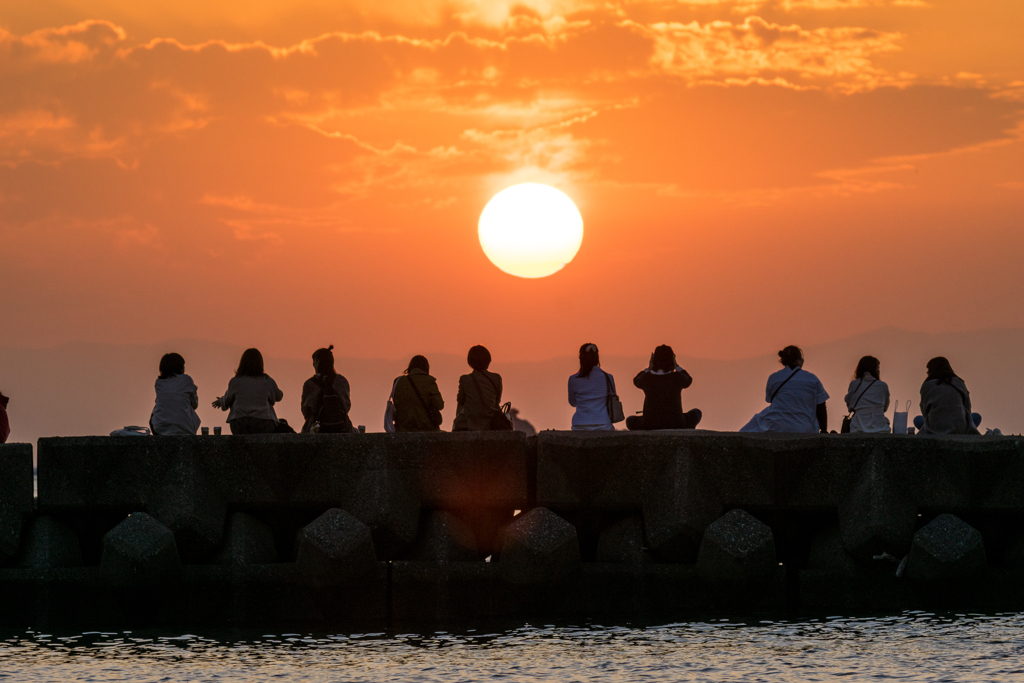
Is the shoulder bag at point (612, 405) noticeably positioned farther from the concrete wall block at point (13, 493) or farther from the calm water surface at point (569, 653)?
the concrete wall block at point (13, 493)

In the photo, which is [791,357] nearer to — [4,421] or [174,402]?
[174,402]

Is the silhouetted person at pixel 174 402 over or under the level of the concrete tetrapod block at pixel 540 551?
over

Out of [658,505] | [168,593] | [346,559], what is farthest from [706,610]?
[168,593]

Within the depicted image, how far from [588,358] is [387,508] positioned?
12.9 feet

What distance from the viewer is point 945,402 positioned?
47.7 feet

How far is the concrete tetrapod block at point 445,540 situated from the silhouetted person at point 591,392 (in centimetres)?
307

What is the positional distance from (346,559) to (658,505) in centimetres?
269

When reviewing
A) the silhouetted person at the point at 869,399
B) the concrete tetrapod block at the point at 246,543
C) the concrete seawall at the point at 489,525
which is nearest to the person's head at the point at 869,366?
the silhouetted person at the point at 869,399

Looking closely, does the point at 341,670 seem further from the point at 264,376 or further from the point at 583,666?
the point at 264,376

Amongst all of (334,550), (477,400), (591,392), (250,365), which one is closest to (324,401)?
(250,365)

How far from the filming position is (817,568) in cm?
1217

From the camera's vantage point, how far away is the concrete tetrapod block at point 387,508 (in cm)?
1184

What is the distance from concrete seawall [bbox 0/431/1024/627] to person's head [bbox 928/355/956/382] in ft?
7.84

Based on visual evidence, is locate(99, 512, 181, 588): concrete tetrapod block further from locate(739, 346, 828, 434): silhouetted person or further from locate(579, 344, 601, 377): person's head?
locate(739, 346, 828, 434): silhouetted person
